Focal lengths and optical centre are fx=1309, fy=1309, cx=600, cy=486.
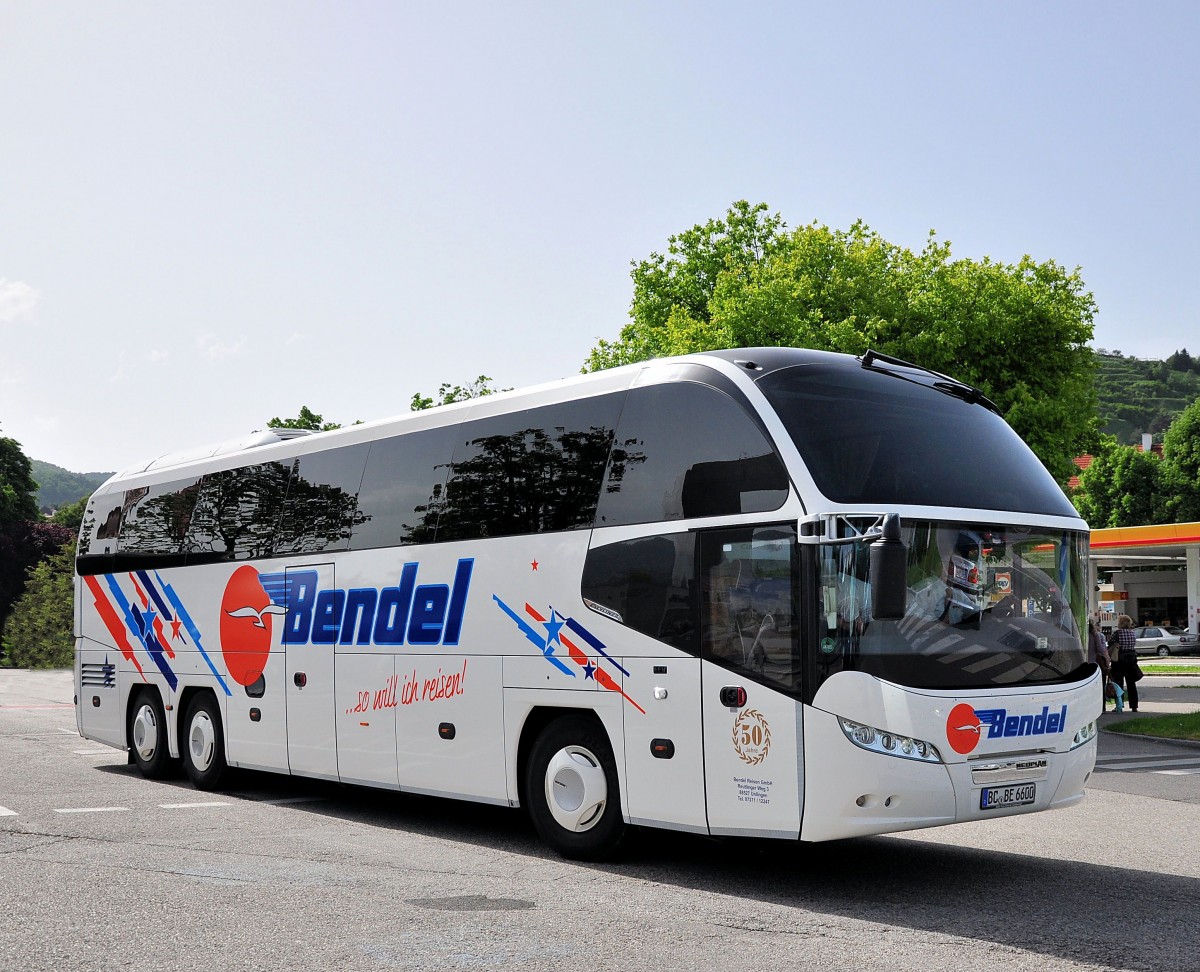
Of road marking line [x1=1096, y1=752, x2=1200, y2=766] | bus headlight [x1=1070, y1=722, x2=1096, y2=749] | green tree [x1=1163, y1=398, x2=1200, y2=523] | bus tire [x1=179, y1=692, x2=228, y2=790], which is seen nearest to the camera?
bus headlight [x1=1070, y1=722, x2=1096, y2=749]

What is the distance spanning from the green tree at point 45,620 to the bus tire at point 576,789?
61266mm

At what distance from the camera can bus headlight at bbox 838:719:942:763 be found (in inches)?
307

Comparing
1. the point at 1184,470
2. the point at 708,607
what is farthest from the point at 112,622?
the point at 1184,470

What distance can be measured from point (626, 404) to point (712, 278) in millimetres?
32922

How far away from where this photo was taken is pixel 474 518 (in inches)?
421

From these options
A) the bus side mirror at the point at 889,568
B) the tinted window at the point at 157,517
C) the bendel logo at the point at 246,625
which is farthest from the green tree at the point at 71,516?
the bus side mirror at the point at 889,568

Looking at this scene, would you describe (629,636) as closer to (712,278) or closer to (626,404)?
(626,404)

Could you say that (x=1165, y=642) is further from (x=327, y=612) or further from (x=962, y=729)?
(x=962, y=729)

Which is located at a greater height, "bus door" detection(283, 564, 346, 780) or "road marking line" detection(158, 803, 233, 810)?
"bus door" detection(283, 564, 346, 780)

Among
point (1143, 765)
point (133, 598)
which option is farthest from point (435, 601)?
point (1143, 765)

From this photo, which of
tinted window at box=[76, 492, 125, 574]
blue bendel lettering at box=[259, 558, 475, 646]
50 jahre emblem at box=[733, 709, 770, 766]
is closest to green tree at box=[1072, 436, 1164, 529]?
tinted window at box=[76, 492, 125, 574]

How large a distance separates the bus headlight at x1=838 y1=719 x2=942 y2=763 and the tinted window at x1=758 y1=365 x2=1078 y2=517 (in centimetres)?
138

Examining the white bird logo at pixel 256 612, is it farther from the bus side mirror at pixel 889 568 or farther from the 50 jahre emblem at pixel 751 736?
the bus side mirror at pixel 889 568

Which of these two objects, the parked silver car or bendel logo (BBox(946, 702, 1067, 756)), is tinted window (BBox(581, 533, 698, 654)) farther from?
the parked silver car
